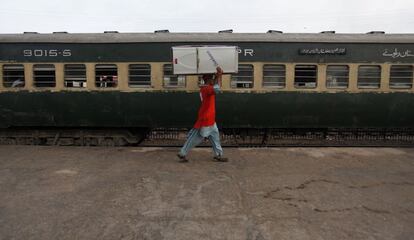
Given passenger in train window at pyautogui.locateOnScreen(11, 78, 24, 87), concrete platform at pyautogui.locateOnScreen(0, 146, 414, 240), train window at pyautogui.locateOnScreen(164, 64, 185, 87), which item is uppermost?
train window at pyautogui.locateOnScreen(164, 64, 185, 87)

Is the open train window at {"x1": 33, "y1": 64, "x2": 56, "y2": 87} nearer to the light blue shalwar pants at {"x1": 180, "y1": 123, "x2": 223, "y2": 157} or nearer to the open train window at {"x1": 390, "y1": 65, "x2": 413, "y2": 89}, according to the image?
the light blue shalwar pants at {"x1": 180, "y1": 123, "x2": 223, "y2": 157}

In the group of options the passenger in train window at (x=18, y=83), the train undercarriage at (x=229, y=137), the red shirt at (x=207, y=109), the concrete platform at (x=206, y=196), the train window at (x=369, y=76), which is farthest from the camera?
the train undercarriage at (x=229, y=137)

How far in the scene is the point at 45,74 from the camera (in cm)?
995

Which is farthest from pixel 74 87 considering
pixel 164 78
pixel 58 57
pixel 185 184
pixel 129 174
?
pixel 185 184

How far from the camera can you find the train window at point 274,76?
32.1ft

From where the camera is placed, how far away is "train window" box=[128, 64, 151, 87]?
9.80 meters

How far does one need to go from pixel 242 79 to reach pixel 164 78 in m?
1.89

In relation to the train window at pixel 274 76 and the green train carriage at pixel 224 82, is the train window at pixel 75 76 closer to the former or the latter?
the green train carriage at pixel 224 82

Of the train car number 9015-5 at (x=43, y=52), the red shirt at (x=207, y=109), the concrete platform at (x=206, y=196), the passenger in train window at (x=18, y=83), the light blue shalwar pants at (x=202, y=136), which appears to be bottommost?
the concrete platform at (x=206, y=196)

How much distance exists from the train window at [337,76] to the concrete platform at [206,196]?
79.8 inches

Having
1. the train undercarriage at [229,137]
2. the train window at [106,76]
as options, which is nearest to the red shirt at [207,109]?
the train undercarriage at [229,137]

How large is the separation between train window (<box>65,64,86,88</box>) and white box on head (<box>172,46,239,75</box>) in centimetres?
275

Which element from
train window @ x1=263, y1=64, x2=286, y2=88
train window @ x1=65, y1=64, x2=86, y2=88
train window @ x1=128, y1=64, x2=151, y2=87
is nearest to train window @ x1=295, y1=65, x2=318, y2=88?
train window @ x1=263, y1=64, x2=286, y2=88

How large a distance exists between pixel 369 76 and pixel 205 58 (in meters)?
4.22
